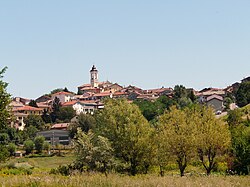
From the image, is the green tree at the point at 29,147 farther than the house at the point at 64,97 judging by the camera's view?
No

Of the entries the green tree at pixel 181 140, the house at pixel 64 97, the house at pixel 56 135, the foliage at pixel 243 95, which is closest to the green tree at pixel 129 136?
the green tree at pixel 181 140

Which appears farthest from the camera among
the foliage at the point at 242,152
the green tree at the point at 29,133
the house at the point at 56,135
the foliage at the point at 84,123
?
the house at the point at 56,135

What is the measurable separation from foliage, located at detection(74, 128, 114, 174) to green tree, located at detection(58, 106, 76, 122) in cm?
10742

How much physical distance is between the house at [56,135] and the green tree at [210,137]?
268 ft

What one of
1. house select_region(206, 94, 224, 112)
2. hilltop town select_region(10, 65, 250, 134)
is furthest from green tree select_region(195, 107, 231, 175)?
house select_region(206, 94, 224, 112)

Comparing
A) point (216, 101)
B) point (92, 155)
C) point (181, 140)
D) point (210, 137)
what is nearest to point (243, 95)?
point (216, 101)

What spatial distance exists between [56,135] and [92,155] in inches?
3343

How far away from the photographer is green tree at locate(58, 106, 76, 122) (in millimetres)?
140625

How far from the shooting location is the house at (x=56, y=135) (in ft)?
381

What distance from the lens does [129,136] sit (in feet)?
115

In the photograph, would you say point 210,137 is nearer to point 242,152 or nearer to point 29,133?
point 242,152

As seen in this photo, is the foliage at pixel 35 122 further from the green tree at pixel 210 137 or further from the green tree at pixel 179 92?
the green tree at pixel 210 137

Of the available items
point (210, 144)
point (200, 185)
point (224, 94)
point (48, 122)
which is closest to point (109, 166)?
point (210, 144)

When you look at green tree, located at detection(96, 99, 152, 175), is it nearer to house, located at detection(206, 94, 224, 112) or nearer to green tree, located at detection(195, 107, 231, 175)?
green tree, located at detection(195, 107, 231, 175)
